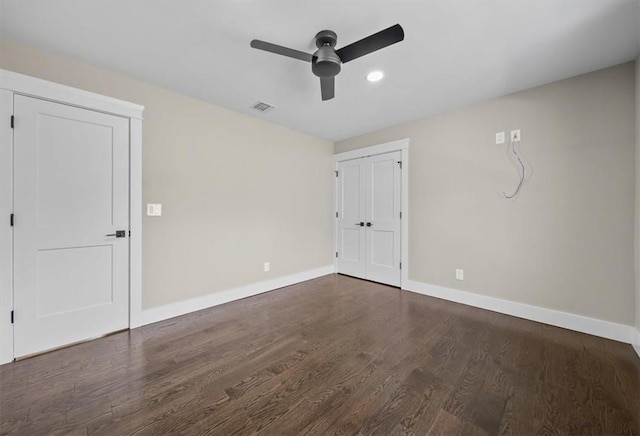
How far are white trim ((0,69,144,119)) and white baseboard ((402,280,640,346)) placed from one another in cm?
411

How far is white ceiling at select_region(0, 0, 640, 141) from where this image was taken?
1.68 m

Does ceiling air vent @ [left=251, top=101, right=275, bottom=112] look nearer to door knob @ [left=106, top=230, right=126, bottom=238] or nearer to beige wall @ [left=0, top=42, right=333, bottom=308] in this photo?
Result: beige wall @ [left=0, top=42, right=333, bottom=308]

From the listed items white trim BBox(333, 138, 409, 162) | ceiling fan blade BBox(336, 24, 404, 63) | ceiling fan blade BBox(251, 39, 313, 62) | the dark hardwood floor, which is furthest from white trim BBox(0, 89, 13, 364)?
Answer: white trim BBox(333, 138, 409, 162)

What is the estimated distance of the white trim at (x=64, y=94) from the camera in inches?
78.0

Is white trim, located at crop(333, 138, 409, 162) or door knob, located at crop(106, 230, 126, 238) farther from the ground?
white trim, located at crop(333, 138, 409, 162)

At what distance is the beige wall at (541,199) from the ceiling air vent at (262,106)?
2.12 metres

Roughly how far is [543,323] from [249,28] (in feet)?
12.9

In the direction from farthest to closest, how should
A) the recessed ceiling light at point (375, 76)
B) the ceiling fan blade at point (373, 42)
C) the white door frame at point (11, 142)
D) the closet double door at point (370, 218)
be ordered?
the closet double door at point (370, 218)
the recessed ceiling light at point (375, 76)
the white door frame at point (11, 142)
the ceiling fan blade at point (373, 42)

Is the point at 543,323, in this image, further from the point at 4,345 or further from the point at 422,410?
the point at 4,345

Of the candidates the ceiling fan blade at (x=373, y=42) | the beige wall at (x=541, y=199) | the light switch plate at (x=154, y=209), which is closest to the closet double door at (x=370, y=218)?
the beige wall at (x=541, y=199)

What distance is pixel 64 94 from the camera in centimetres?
219

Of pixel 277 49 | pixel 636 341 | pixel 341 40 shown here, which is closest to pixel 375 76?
pixel 341 40

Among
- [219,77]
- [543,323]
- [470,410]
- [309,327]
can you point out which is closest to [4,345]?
[309,327]

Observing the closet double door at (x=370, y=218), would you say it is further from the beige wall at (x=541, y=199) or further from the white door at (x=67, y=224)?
the white door at (x=67, y=224)
